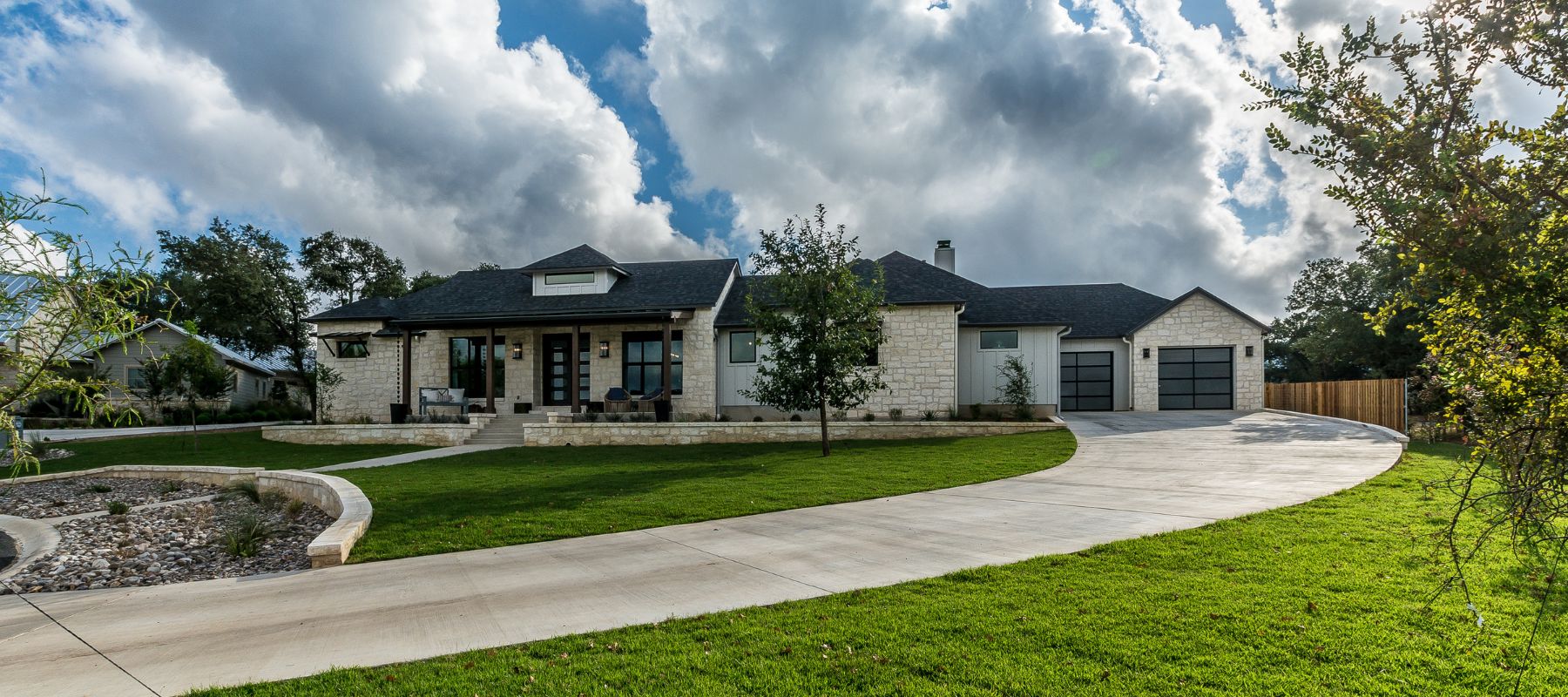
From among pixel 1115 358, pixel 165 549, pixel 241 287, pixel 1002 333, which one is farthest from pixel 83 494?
pixel 1115 358

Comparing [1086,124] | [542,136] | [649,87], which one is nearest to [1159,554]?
[1086,124]

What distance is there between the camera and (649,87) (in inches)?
708

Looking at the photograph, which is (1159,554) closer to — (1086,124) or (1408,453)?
(1408,453)

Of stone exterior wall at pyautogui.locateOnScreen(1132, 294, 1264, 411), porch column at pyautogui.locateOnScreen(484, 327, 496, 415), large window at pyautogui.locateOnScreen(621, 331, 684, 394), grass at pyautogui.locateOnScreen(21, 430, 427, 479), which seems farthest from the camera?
stone exterior wall at pyautogui.locateOnScreen(1132, 294, 1264, 411)

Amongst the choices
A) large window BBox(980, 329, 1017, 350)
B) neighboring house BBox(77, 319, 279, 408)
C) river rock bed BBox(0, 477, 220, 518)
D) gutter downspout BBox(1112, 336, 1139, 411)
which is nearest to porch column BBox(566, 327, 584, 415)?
river rock bed BBox(0, 477, 220, 518)

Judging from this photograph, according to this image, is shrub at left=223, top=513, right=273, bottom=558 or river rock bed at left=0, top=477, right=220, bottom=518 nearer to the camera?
shrub at left=223, top=513, right=273, bottom=558

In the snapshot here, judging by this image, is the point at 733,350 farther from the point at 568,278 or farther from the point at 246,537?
the point at 246,537

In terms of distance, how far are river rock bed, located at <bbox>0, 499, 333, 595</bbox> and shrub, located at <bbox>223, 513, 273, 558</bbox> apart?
6 centimetres

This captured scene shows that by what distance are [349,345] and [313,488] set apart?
1558cm

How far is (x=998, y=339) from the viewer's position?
22.3m

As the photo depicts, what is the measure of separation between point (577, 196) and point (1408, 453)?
71.7 feet

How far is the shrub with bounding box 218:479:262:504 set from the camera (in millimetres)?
10930

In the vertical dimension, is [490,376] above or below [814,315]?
below

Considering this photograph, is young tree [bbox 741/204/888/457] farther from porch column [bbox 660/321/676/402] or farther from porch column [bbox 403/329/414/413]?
porch column [bbox 403/329/414/413]
